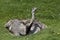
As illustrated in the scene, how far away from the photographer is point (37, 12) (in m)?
16.0

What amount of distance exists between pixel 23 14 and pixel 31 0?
1.79 metres

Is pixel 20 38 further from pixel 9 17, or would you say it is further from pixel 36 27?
pixel 9 17

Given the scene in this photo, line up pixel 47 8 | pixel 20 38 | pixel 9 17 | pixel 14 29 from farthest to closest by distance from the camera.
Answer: pixel 47 8 < pixel 9 17 < pixel 14 29 < pixel 20 38

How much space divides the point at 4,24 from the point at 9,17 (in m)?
1.49

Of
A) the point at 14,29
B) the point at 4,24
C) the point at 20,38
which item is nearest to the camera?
the point at 20,38

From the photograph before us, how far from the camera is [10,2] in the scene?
1686 cm

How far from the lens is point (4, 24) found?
541 inches

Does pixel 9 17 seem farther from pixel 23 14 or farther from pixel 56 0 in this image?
pixel 56 0

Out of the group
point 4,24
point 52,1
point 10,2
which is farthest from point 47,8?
point 4,24

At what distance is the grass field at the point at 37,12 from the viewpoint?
41.7 ft

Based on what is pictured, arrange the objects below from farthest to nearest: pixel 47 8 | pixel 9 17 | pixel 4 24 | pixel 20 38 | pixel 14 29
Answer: pixel 47 8 < pixel 9 17 < pixel 4 24 < pixel 14 29 < pixel 20 38

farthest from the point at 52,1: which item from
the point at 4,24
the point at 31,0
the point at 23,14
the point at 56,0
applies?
the point at 4,24

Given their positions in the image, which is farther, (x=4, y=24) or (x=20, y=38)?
(x=4, y=24)

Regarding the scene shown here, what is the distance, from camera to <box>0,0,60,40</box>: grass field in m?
12.7
